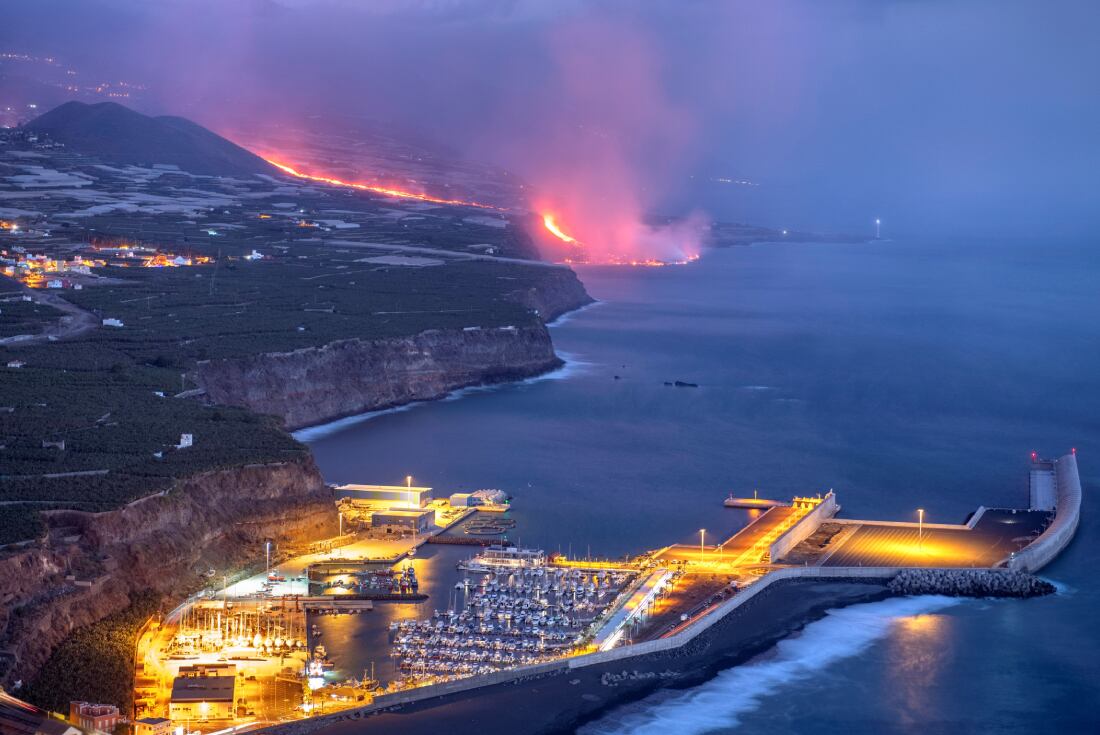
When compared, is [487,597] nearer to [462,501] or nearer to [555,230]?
[462,501]

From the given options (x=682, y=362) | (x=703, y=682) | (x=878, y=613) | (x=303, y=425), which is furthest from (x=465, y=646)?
(x=682, y=362)

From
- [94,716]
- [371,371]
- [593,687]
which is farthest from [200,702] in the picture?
[371,371]

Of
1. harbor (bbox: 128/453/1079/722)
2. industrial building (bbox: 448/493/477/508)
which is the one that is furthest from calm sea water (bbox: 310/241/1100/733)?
industrial building (bbox: 448/493/477/508)

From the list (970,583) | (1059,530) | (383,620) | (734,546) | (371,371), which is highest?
(371,371)

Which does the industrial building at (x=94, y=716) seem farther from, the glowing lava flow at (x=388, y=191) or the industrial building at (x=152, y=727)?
the glowing lava flow at (x=388, y=191)

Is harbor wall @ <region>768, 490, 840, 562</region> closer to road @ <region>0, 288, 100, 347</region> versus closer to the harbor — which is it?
the harbor

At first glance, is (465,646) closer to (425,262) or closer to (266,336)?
(266,336)

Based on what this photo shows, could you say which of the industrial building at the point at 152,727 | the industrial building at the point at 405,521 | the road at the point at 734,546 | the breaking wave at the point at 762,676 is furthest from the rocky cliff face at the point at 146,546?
the breaking wave at the point at 762,676
